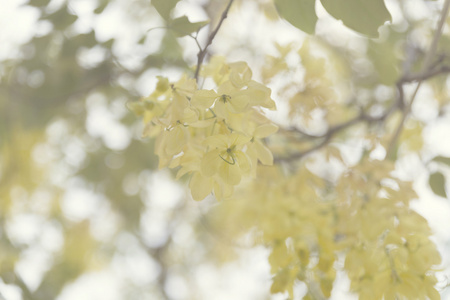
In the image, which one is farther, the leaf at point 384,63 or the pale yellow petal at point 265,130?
the leaf at point 384,63

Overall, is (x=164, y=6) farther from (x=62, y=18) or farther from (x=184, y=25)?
(x=62, y=18)

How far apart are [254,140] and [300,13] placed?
0.16m

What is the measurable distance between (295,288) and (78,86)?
32.5 inches

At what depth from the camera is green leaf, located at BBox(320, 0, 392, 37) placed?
0.48m

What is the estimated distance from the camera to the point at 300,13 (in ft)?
1.68

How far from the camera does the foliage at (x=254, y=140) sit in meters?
0.46

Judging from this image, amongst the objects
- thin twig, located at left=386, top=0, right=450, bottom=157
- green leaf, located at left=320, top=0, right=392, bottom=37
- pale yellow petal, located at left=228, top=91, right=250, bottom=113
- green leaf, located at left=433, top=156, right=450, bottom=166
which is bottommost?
green leaf, located at left=433, top=156, right=450, bottom=166

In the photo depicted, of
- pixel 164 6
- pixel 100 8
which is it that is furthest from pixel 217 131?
pixel 100 8

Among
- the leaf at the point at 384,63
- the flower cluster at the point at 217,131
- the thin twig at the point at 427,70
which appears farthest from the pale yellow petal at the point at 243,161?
the leaf at the point at 384,63

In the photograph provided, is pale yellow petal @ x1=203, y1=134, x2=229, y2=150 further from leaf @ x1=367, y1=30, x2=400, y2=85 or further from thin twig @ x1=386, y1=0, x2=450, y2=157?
leaf @ x1=367, y1=30, x2=400, y2=85

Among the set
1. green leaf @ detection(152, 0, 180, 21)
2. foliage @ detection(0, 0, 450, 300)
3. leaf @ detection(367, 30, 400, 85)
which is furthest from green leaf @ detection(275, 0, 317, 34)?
leaf @ detection(367, 30, 400, 85)

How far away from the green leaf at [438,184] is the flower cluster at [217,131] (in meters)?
0.44

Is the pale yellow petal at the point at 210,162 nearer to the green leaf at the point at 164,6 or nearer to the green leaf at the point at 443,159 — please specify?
the green leaf at the point at 164,6

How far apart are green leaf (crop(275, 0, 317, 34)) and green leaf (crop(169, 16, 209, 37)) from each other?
3.9 inches
